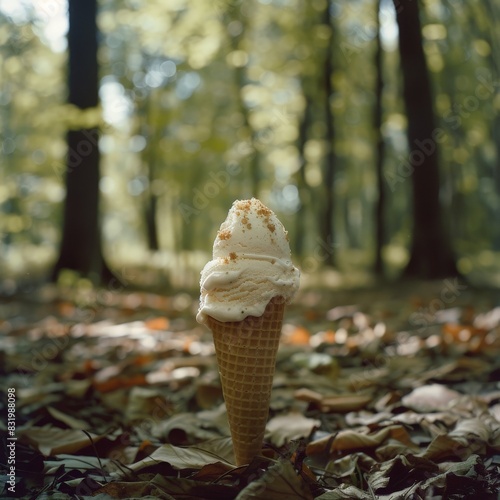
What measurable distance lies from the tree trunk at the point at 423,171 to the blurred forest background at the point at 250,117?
2 centimetres

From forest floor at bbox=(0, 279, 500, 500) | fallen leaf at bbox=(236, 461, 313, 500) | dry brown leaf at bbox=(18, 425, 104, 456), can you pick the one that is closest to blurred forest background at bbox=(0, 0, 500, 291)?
forest floor at bbox=(0, 279, 500, 500)

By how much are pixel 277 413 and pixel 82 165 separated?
7080 millimetres

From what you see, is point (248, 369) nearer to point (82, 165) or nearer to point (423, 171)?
point (423, 171)

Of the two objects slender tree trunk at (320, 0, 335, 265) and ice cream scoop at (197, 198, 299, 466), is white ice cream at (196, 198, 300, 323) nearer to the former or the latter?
ice cream scoop at (197, 198, 299, 466)

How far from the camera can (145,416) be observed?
8.50ft

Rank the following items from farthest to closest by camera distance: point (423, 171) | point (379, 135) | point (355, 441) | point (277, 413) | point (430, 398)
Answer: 1. point (379, 135)
2. point (423, 171)
3. point (277, 413)
4. point (430, 398)
5. point (355, 441)

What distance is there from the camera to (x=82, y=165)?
8656 mm

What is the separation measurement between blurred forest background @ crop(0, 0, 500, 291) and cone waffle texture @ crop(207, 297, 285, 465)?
175 inches

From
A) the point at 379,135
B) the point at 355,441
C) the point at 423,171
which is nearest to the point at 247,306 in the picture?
the point at 355,441

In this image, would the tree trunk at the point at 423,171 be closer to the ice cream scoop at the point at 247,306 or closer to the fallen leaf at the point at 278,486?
the ice cream scoop at the point at 247,306

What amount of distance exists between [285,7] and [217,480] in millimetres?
14674

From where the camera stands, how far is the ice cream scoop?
5.65 ft

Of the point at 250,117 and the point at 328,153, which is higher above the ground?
the point at 250,117

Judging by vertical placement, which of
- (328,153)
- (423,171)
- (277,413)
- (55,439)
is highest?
(328,153)
